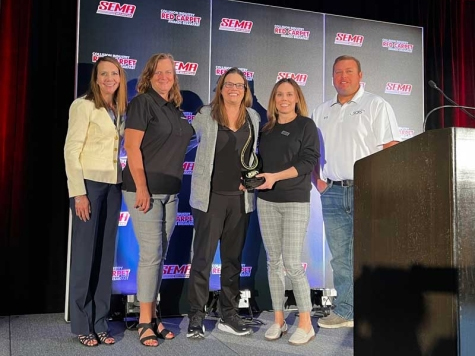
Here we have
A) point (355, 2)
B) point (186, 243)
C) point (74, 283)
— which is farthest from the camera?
point (355, 2)

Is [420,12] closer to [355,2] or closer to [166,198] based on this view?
[355,2]

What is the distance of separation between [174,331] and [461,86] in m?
3.82

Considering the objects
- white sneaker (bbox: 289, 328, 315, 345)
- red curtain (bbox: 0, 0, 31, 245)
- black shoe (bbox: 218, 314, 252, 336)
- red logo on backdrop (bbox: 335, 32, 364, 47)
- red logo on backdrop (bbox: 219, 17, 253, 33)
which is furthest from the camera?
red logo on backdrop (bbox: 335, 32, 364, 47)

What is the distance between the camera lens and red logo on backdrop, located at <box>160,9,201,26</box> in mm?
3877

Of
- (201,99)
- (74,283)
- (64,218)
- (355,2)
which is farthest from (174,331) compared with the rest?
(355,2)

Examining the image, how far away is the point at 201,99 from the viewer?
396 cm

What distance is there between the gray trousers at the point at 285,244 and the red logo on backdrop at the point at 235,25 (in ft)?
5.42

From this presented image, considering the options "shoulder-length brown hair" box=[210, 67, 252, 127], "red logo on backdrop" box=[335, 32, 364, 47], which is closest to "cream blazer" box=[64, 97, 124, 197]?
"shoulder-length brown hair" box=[210, 67, 252, 127]

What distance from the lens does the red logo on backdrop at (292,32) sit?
4215mm

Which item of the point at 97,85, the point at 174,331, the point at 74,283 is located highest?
the point at 97,85

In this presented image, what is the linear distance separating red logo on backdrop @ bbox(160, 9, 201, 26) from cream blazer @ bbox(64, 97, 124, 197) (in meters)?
1.28

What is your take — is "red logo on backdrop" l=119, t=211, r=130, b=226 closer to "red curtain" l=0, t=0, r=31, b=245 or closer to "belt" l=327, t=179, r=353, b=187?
"red curtain" l=0, t=0, r=31, b=245

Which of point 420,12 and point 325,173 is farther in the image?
point 420,12

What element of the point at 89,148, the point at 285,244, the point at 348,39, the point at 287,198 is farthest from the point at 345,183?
the point at 89,148
